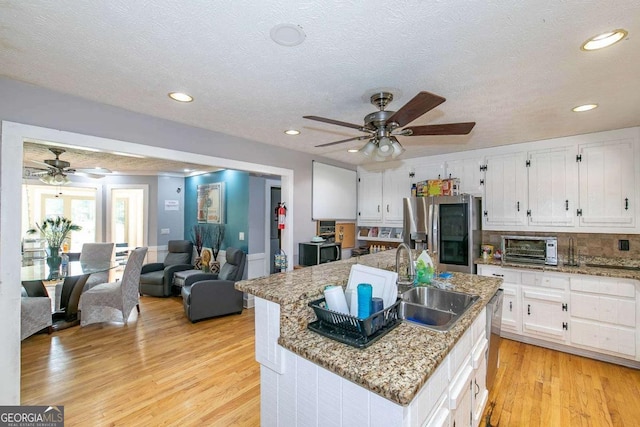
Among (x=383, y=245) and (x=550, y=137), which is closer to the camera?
(x=550, y=137)

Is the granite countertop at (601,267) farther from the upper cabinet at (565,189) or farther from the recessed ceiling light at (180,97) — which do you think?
the recessed ceiling light at (180,97)

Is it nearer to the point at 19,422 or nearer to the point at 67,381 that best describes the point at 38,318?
the point at 67,381

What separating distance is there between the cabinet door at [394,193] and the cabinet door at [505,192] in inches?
41.7

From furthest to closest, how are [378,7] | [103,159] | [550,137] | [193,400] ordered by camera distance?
[103,159] → [550,137] → [193,400] → [378,7]

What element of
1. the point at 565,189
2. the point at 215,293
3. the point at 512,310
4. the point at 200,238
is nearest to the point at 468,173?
the point at 565,189

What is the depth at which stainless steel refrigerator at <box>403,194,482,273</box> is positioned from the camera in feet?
11.3

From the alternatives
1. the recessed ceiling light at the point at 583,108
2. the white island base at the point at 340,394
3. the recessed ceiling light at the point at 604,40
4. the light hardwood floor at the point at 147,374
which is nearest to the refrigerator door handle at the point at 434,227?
the recessed ceiling light at the point at 583,108

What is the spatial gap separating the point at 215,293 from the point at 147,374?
1.35m

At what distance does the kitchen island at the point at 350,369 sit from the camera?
0.96 m

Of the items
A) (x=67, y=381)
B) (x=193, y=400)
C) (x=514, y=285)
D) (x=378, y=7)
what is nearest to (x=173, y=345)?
(x=67, y=381)

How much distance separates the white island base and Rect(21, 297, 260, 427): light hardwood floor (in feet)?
3.08

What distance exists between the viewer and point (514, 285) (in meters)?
3.23

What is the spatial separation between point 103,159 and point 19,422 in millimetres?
3438

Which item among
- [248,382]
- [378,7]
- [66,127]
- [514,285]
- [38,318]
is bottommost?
[248,382]
